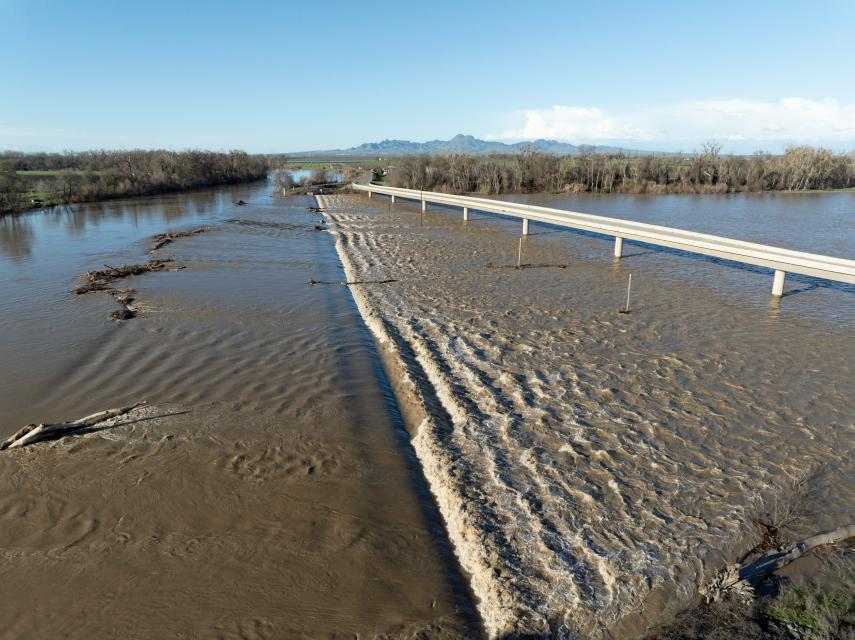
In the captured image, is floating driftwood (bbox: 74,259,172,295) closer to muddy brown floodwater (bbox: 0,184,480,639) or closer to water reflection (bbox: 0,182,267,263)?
muddy brown floodwater (bbox: 0,184,480,639)

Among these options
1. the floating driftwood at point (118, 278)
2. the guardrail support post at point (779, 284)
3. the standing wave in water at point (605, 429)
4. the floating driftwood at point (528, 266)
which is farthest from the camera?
the floating driftwood at point (528, 266)

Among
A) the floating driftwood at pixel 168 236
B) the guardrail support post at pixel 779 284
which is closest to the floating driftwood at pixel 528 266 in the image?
the guardrail support post at pixel 779 284

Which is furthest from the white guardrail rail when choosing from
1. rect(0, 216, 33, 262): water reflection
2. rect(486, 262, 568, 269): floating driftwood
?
rect(0, 216, 33, 262): water reflection

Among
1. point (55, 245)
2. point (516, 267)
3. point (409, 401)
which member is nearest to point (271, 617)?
point (409, 401)

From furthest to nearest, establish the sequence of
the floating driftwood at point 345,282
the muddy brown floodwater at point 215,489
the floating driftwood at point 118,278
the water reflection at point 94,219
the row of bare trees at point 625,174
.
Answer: the row of bare trees at point 625,174 < the water reflection at point 94,219 < the floating driftwood at point 345,282 < the floating driftwood at point 118,278 < the muddy brown floodwater at point 215,489

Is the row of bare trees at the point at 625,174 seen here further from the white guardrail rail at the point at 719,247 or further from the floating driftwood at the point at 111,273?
the floating driftwood at the point at 111,273

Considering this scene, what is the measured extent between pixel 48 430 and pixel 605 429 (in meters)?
8.59

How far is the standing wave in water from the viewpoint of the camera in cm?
550

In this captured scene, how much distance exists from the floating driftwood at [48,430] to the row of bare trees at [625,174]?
1967 inches

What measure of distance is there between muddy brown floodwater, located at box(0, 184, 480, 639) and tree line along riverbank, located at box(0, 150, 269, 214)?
36.1 meters

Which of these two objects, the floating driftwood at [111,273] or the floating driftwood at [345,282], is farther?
the floating driftwood at [345,282]

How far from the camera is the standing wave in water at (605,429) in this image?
5.50 m

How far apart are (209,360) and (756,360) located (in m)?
11.5

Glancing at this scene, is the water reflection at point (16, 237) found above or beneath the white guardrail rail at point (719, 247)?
beneath
